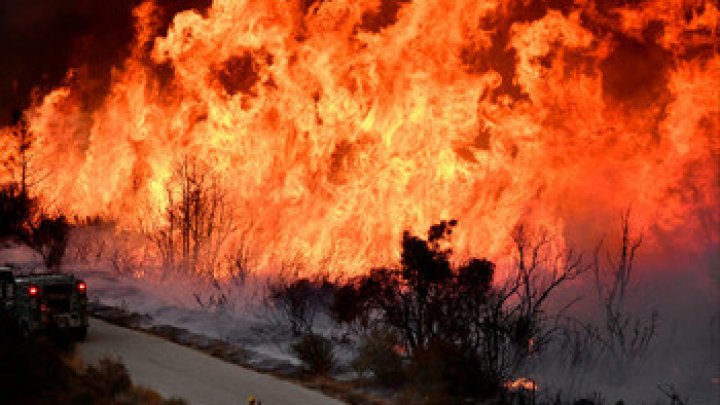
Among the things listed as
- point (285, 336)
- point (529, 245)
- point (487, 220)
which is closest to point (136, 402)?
point (285, 336)

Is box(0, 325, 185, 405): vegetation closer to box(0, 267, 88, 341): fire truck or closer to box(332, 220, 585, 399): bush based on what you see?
box(0, 267, 88, 341): fire truck

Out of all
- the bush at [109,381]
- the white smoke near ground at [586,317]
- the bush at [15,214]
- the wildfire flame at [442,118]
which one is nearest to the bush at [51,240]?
the white smoke near ground at [586,317]

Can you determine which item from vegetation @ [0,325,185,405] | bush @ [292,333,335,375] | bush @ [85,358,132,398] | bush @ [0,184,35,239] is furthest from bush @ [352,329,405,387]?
bush @ [0,184,35,239]

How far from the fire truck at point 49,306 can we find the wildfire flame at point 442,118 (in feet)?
28.3

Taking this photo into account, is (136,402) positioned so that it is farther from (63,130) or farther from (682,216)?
(63,130)

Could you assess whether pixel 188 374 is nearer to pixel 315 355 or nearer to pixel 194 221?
pixel 315 355

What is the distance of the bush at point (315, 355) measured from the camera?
17406 millimetres

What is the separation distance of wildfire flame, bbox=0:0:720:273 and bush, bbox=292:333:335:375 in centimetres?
758

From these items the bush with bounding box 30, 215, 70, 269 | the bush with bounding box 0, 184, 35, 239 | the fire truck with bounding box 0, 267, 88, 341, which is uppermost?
the bush with bounding box 0, 184, 35, 239

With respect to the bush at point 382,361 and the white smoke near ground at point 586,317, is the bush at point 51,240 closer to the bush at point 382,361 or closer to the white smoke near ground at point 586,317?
the white smoke near ground at point 586,317

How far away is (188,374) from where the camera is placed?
54.2 ft

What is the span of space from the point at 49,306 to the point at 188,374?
4.46 metres

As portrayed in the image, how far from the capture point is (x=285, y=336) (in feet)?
68.8

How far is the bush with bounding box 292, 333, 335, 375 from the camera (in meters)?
17.4
